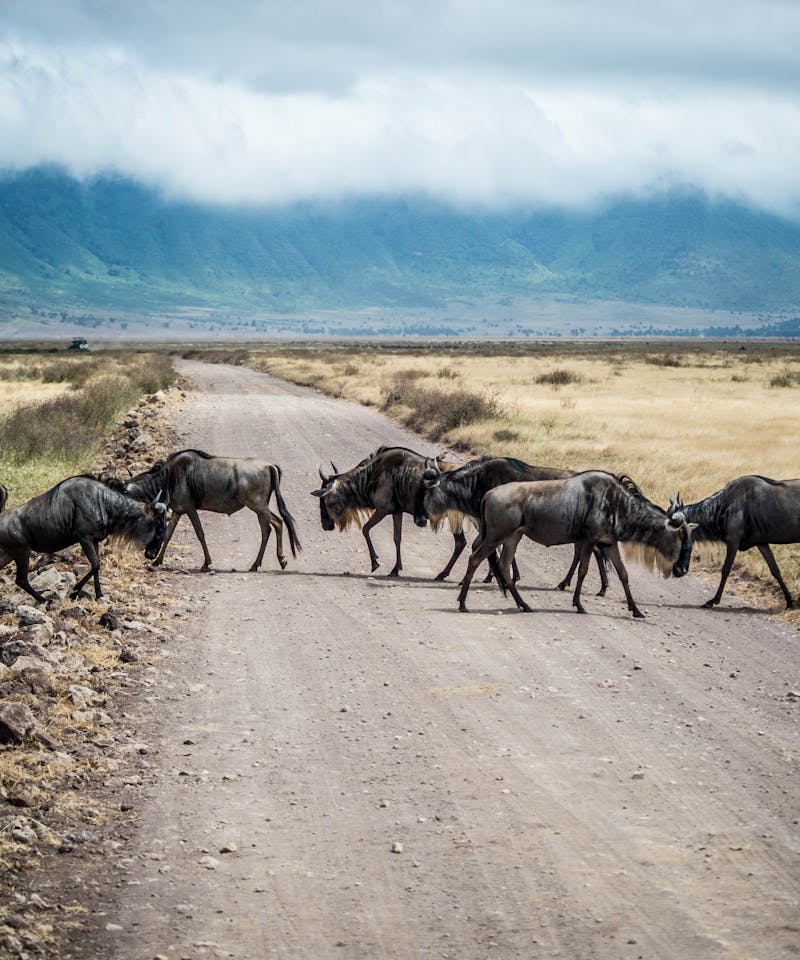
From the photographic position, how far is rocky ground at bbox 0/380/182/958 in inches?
278

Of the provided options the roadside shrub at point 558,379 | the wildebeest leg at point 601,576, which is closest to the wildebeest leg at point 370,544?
the wildebeest leg at point 601,576

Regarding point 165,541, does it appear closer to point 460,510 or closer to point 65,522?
point 65,522

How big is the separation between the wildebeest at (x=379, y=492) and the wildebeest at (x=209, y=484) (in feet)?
2.82

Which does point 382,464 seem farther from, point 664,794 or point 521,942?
point 521,942

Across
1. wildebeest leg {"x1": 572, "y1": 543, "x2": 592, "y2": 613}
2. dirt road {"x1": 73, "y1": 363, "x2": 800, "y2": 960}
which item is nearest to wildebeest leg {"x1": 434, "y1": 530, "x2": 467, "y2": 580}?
dirt road {"x1": 73, "y1": 363, "x2": 800, "y2": 960}

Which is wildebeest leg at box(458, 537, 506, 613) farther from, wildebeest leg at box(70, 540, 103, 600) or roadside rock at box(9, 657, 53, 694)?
roadside rock at box(9, 657, 53, 694)

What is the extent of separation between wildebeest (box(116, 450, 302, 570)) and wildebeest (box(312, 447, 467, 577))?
33.8 inches

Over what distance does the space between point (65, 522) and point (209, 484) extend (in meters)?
3.05

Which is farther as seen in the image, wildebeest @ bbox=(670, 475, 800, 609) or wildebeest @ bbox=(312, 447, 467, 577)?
wildebeest @ bbox=(312, 447, 467, 577)

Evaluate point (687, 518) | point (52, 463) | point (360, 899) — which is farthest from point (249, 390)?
point (360, 899)

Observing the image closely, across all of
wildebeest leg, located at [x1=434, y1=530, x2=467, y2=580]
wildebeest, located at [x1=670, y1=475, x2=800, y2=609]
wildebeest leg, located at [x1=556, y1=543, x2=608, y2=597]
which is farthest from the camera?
wildebeest leg, located at [x1=434, y1=530, x2=467, y2=580]

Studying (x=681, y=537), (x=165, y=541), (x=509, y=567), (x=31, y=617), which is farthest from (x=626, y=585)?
(x=31, y=617)

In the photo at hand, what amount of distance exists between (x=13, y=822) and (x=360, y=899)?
2253 millimetres

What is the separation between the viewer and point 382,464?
1709 centimetres
